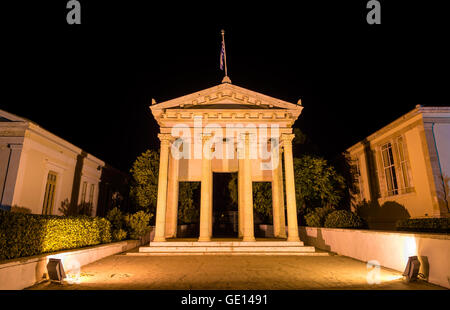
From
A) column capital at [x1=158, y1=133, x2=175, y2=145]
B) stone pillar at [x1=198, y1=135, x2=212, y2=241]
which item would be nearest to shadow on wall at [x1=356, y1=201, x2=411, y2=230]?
stone pillar at [x1=198, y1=135, x2=212, y2=241]

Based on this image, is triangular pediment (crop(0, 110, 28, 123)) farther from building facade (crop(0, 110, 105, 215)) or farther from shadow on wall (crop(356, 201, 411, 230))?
shadow on wall (crop(356, 201, 411, 230))

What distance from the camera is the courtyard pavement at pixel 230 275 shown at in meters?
6.35

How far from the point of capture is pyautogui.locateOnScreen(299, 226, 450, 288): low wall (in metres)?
6.41

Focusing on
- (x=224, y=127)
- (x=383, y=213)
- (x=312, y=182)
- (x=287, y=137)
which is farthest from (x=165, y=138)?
(x=383, y=213)

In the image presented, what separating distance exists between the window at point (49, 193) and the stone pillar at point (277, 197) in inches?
575

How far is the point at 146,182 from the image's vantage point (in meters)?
19.6

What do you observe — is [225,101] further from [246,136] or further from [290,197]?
[290,197]

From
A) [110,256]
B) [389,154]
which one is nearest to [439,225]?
[389,154]

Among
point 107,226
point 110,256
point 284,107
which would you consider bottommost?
point 110,256

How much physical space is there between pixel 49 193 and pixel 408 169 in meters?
23.2
